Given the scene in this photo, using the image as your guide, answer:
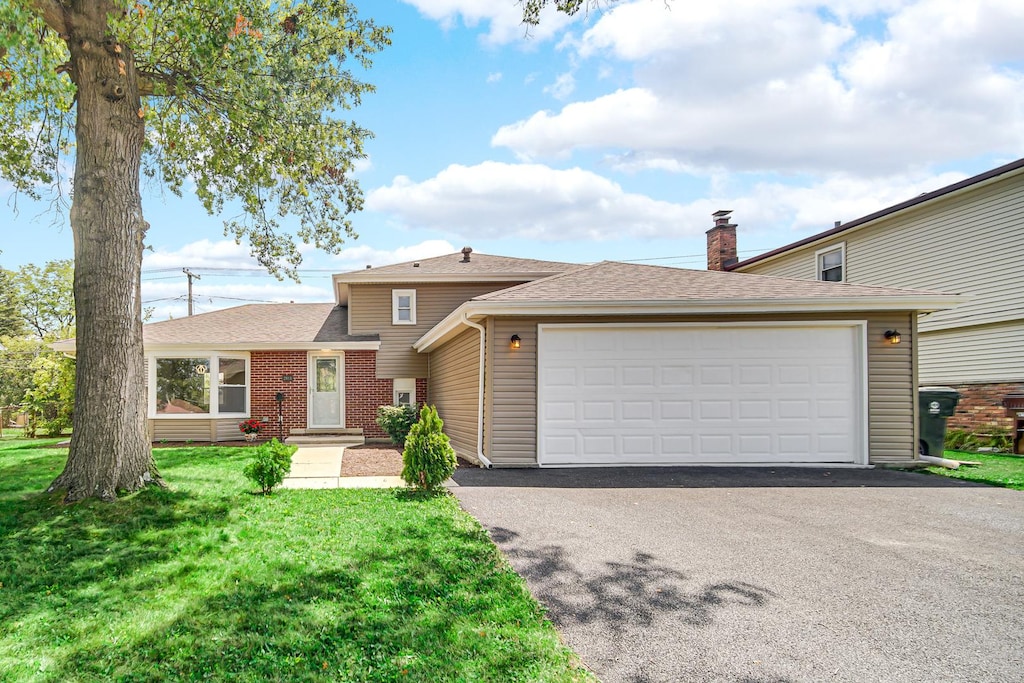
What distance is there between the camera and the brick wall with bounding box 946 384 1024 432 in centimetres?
1173

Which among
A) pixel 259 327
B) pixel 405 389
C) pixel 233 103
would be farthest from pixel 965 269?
pixel 259 327

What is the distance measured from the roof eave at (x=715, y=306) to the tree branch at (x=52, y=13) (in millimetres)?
5706

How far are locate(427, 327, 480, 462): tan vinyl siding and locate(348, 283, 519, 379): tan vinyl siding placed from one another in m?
1.39

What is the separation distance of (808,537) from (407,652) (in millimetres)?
3733

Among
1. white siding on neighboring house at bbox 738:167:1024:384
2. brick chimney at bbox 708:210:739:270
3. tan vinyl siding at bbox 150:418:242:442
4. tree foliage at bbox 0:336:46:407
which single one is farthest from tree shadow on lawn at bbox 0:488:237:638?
tree foliage at bbox 0:336:46:407

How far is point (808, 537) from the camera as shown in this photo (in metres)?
5.14

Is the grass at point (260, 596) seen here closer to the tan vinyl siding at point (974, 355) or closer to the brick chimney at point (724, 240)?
the tan vinyl siding at point (974, 355)

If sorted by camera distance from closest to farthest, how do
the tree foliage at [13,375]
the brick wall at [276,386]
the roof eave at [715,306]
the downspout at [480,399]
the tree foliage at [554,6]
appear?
1. the tree foliage at [554,6]
2. the roof eave at [715,306]
3. the downspout at [480,399]
4. the brick wall at [276,386]
5. the tree foliage at [13,375]

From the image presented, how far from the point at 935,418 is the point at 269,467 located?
1028 cm

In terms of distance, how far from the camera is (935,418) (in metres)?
10.0

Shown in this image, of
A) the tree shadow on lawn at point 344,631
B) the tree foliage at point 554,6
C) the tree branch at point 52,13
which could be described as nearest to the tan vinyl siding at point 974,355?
the tree foliage at point 554,6

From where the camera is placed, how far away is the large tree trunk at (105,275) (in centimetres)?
627

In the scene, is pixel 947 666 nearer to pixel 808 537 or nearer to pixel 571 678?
pixel 571 678

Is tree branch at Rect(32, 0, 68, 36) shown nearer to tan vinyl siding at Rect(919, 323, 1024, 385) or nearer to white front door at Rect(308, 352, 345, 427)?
white front door at Rect(308, 352, 345, 427)
